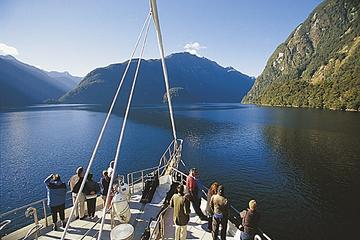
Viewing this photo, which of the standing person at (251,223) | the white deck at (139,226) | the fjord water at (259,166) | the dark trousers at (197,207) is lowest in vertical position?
the fjord water at (259,166)

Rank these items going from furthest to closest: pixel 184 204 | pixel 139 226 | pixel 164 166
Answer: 1. pixel 164 166
2. pixel 139 226
3. pixel 184 204

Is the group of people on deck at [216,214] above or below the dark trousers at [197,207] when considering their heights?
above

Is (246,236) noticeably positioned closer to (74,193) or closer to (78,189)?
(78,189)

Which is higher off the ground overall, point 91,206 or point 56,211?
point 56,211

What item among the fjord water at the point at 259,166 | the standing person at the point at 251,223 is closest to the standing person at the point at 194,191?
the standing person at the point at 251,223

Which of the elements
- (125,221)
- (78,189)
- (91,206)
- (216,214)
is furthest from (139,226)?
(216,214)

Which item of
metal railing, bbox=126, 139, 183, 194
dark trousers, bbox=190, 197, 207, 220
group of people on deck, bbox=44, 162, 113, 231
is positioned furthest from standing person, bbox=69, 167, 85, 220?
dark trousers, bbox=190, 197, 207, 220

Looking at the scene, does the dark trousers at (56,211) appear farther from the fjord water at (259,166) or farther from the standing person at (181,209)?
the fjord water at (259,166)

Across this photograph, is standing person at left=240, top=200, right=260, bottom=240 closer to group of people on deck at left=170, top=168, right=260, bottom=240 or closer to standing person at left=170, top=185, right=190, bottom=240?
group of people on deck at left=170, top=168, right=260, bottom=240

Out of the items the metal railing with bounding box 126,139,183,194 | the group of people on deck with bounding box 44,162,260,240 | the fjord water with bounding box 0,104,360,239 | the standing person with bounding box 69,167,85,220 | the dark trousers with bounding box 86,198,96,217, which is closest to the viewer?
the group of people on deck with bounding box 44,162,260,240

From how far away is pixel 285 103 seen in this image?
15175cm

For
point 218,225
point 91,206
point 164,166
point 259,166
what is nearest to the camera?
point 218,225

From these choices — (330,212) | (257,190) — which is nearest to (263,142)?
(257,190)

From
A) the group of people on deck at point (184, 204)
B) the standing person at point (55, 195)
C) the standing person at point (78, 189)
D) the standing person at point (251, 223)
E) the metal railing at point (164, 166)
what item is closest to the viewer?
the standing person at point (251, 223)
